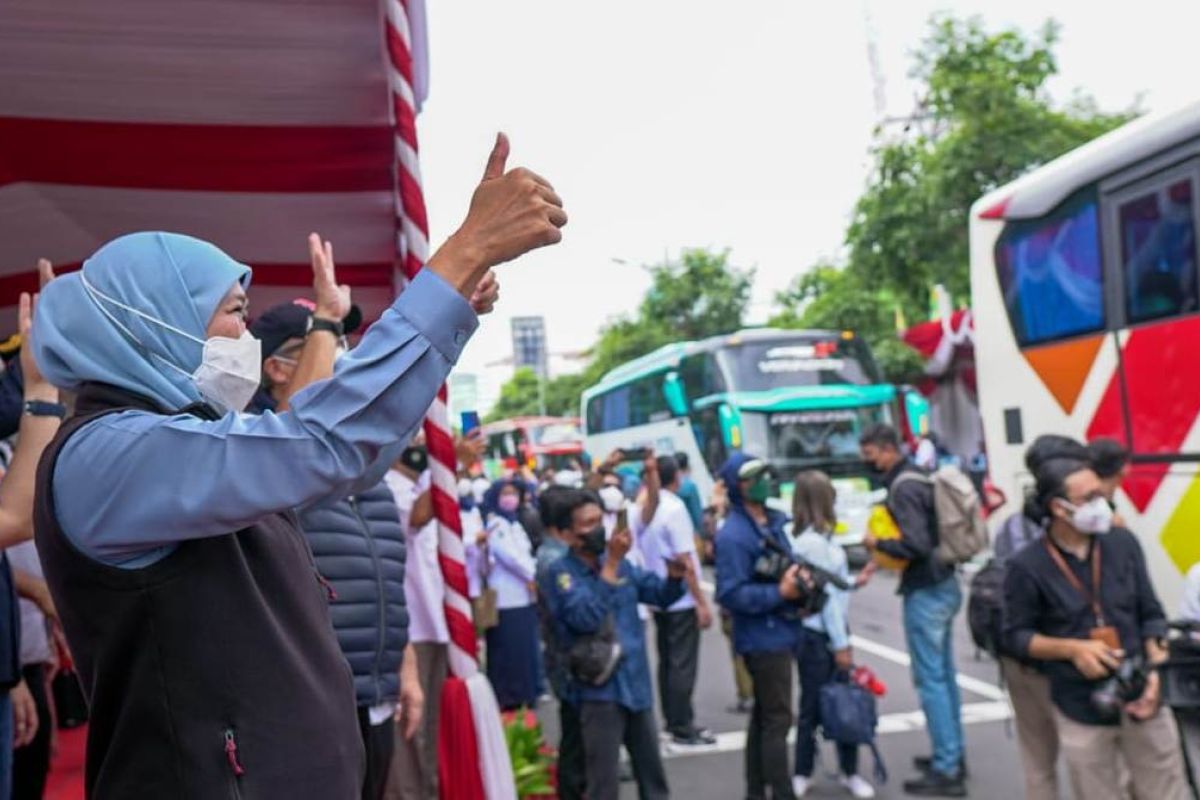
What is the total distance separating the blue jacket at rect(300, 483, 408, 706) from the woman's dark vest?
4.27ft

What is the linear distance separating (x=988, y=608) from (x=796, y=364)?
12.7 meters

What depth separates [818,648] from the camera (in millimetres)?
6086

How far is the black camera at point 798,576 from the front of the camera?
5281 millimetres

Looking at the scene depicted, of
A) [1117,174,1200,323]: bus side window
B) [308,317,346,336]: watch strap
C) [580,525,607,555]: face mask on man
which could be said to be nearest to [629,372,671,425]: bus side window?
[1117,174,1200,323]: bus side window

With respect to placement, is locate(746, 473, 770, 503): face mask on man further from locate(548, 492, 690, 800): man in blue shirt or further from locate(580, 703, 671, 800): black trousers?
locate(580, 703, 671, 800): black trousers

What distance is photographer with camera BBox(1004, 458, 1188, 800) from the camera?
4000 mm

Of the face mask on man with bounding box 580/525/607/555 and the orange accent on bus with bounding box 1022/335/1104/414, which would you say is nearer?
the face mask on man with bounding box 580/525/607/555

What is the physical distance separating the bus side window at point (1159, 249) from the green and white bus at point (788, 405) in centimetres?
839

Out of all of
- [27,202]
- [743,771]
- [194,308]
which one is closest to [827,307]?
[743,771]

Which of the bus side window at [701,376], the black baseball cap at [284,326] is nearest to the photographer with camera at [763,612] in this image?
the black baseball cap at [284,326]

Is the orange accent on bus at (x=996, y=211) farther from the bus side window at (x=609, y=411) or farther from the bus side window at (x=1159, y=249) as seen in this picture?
the bus side window at (x=609, y=411)

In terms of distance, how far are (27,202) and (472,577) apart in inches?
167

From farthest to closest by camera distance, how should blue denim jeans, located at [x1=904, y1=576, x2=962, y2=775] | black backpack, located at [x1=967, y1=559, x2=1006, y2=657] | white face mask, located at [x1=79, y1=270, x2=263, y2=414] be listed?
blue denim jeans, located at [x1=904, y1=576, x2=962, y2=775]
black backpack, located at [x1=967, y1=559, x2=1006, y2=657]
white face mask, located at [x1=79, y1=270, x2=263, y2=414]

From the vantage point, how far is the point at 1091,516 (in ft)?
13.3
